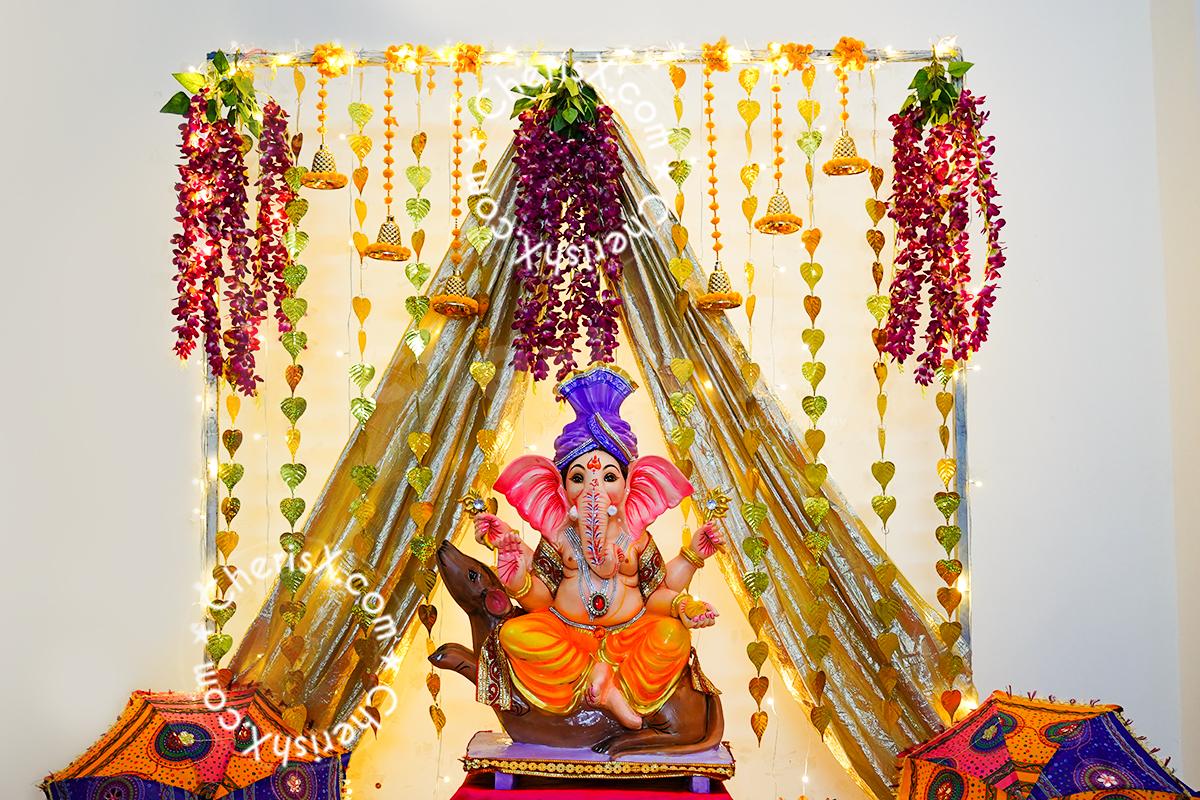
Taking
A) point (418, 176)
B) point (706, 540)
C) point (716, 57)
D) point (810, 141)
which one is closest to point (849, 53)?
point (810, 141)

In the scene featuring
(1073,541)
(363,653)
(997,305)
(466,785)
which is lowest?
(466,785)

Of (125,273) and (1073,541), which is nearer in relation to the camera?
(125,273)

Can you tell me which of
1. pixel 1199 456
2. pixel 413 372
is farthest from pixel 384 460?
pixel 1199 456

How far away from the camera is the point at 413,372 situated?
156 inches

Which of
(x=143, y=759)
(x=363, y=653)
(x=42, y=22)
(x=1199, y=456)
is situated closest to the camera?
(x=143, y=759)

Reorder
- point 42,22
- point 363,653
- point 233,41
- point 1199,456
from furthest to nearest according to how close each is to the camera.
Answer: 1. point 233,41
2. point 1199,456
3. point 363,653
4. point 42,22

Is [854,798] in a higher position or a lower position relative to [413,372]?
lower

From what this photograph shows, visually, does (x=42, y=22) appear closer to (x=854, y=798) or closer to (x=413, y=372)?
(x=413, y=372)

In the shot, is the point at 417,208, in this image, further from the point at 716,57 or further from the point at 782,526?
the point at 782,526

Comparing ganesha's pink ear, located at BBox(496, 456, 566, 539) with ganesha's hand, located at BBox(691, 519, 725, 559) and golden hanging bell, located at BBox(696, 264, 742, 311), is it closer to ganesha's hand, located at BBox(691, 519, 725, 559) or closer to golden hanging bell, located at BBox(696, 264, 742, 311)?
ganesha's hand, located at BBox(691, 519, 725, 559)

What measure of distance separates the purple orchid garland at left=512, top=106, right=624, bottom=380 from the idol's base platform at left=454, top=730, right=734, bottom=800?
4.10 ft

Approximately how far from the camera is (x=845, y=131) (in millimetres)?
4055

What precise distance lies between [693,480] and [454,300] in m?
1.09

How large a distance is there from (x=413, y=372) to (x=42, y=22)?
5.28ft
